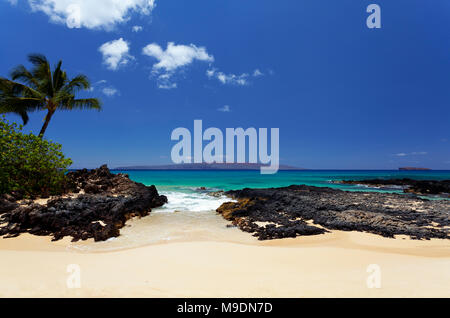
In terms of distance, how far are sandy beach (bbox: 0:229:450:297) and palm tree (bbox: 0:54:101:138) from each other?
A: 11.9 metres

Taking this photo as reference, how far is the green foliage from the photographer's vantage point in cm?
841

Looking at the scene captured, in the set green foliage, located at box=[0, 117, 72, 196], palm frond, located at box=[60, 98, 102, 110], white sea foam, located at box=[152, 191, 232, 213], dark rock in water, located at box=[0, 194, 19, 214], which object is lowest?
white sea foam, located at box=[152, 191, 232, 213]

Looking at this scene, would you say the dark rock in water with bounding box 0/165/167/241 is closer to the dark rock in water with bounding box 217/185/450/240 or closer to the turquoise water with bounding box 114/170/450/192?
the dark rock in water with bounding box 217/185/450/240

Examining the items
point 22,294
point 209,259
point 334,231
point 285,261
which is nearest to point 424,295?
point 285,261

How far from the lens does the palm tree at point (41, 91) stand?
1284cm

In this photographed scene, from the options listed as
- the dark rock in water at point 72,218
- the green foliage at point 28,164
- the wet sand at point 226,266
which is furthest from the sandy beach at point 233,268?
the green foliage at point 28,164

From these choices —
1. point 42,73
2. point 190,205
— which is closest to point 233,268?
point 190,205

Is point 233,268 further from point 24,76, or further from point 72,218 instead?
point 24,76

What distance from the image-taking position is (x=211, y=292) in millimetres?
2830

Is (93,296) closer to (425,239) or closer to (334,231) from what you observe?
(334,231)

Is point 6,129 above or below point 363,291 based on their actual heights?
above

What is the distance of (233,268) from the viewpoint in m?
3.92

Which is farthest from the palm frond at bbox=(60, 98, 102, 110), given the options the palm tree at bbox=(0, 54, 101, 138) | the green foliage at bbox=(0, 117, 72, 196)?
the green foliage at bbox=(0, 117, 72, 196)
